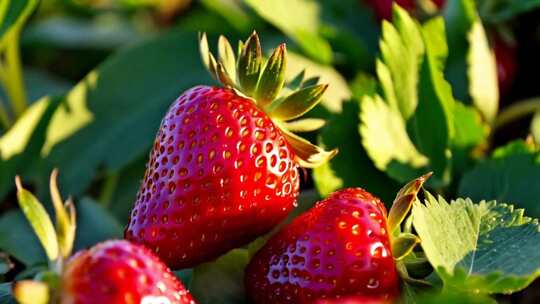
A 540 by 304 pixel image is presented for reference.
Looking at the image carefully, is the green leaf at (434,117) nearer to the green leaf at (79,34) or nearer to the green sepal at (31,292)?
the green sepal at (31,292)

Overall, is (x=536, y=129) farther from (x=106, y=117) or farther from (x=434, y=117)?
(x=106, y=117)

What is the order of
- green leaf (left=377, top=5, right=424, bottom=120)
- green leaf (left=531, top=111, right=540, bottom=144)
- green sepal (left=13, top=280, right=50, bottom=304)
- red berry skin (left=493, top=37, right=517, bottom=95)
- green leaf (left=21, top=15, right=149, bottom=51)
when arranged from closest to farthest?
green sepal (left=13, top=280, right=50, bottom=304)
green leaf (left=377, top=5, right=424, bottom=120)
green leaf (left=531, top=111, right=540, bottom=144)
red berry skin (left=493, top=37, right=517, bottom=95)
green leaf (left=21, top=15, right=149, bottom=51)

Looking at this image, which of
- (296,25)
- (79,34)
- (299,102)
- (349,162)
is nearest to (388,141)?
(349,162)

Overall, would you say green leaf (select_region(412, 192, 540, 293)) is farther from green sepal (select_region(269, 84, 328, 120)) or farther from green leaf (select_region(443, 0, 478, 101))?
green leaf (select_region(443, 0, 478, 101))

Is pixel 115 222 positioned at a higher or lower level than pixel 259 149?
lower

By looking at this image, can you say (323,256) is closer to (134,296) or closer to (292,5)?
(134,296)

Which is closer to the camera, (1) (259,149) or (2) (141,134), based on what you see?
(1) (259,149)

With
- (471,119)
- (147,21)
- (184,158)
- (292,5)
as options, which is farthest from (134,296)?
(147,21)

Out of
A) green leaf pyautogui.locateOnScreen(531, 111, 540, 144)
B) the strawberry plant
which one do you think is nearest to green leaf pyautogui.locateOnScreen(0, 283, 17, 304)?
the strawberry plant
